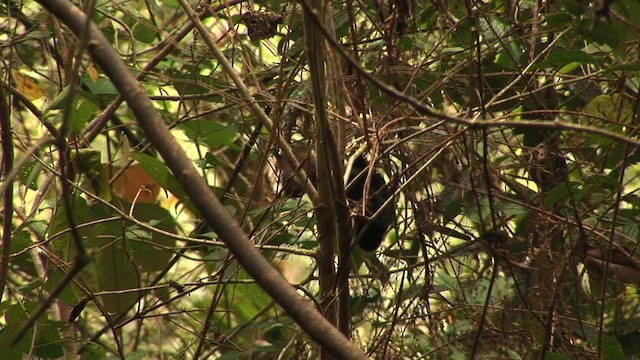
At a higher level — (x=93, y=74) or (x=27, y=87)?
(x=27, y=87)

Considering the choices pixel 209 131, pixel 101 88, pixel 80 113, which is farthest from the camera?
pixel 209 131

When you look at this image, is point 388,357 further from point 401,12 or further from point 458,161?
point 401,12

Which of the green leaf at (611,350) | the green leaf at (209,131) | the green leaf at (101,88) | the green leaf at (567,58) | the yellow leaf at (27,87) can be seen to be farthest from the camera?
the yellow leaf at (27,87)

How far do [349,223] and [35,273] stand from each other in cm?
122

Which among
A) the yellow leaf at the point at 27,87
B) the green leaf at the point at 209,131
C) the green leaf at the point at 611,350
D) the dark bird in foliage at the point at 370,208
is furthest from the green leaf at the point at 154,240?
the green leaf at the point at 611,350

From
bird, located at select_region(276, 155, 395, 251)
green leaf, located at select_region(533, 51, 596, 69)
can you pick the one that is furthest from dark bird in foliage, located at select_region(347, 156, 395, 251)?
green leaf, located at select_region(533, 51, 596, 69)

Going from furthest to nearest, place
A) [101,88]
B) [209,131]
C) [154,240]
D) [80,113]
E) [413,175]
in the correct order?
[154,240], [209,131], [101,88], [80,113], [413,175]

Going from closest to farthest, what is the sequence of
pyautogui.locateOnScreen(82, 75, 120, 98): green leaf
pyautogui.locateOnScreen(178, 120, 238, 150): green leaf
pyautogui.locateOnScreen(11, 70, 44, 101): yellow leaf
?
pyautogui.locateOnScreen(82, 75, 120, 98): green leaf < pyautogui.locateOnScreen(178, 120, 238, 150): green leaf < pyautogui.locateOnScreen(11, 70, 44, 101): yellow leaf

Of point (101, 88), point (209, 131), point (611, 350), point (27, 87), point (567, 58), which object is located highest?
point (27, 87)

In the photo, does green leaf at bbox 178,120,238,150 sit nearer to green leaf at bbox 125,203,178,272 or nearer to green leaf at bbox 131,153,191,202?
green leaf at bbox 131,153,191,202

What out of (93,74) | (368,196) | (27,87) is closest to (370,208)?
(368,196)

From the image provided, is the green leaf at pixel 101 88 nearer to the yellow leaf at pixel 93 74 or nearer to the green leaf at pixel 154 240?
the yellow leaf at pixel 93 74

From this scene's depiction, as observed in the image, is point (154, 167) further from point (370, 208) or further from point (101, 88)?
point (370, 208)

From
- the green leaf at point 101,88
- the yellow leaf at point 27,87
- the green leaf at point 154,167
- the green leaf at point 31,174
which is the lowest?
the green leaf at point 154,167
